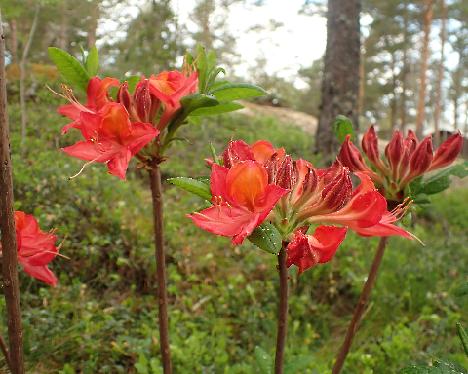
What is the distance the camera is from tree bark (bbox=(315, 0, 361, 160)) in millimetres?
6375

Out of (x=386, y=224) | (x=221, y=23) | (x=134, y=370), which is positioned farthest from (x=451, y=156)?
(x=221, y=23)

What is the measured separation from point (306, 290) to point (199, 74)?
2318 mm

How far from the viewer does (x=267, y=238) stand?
2.94 ft

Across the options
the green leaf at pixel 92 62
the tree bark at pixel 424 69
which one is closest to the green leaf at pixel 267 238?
the green leaf at pixel 92 62

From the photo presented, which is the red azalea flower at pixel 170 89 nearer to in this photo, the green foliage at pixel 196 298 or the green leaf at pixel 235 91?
the green leaf at pixel 235 91

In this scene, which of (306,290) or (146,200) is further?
(146,200)

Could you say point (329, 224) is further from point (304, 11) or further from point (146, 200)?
point (304, 11)

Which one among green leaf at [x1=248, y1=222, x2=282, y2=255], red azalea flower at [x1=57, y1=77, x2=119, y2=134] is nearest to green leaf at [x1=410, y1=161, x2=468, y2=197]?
green leaf at [x1=248, y1=222, x2=282, y2=255]

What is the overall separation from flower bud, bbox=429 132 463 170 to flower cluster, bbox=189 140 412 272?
1.43 ft

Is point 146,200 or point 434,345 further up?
point 146,200

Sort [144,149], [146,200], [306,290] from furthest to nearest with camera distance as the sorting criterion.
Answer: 1. [146,200]
2. [306,290]
3. [144,149]

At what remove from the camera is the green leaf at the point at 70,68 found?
3.80 ft

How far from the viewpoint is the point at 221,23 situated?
14.9 m

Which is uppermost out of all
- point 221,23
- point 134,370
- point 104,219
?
point 221,23
